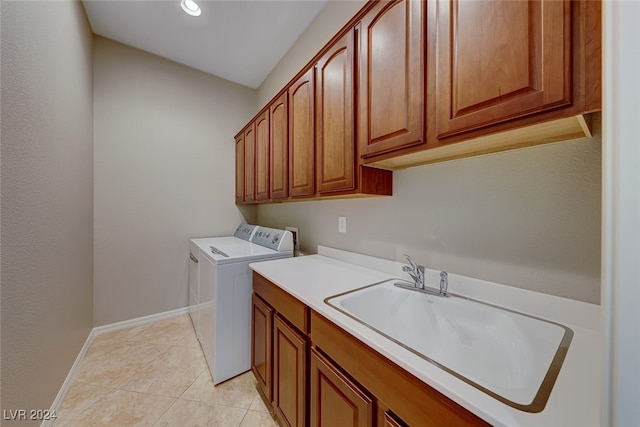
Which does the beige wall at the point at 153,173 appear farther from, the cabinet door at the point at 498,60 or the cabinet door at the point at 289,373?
the cabinet door at the point at 498,60

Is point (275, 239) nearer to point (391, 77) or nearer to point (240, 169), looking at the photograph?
point (240, 169)

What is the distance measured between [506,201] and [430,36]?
2.28ft

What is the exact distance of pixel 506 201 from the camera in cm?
92

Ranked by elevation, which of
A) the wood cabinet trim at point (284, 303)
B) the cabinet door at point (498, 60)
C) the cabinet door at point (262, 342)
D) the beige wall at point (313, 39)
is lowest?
the cabinet door at point (262, 342)

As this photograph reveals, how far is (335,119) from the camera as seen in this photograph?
1.31 metres

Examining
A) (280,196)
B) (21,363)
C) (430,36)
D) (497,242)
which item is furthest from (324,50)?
(21,363)

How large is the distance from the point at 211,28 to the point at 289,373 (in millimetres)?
2826

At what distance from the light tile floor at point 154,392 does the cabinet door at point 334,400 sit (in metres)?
0.66

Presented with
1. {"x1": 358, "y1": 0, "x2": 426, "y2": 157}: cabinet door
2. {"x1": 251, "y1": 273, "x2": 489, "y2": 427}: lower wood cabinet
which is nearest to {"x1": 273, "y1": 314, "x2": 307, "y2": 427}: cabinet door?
{"x1": 251, "y1": 273, "x2": 489, "y2": 427}: lower wood cabinet

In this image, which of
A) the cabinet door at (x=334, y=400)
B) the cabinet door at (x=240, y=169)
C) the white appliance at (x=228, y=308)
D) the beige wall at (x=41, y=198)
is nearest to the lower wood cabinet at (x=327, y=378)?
the cabinet door at (x=334, y=400)

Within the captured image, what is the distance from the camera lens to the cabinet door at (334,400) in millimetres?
761

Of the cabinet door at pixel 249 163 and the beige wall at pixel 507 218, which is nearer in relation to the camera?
the beige wall at pixel 507 218

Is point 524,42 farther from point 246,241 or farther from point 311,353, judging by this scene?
point 246,241

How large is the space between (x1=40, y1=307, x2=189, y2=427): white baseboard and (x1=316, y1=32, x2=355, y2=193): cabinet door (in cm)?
206
